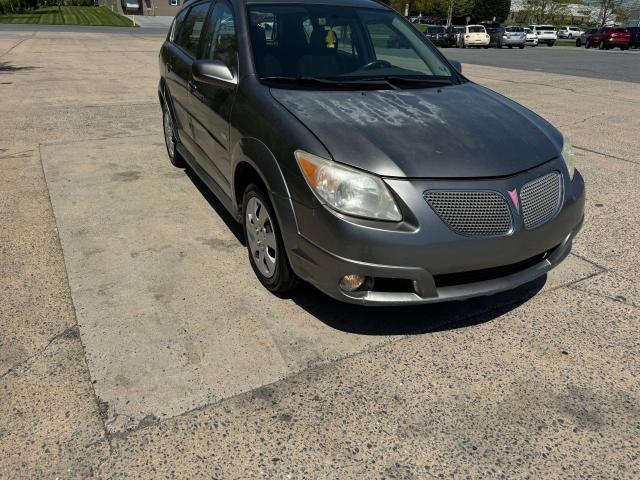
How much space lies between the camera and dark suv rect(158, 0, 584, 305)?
241 centimetres

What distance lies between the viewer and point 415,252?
238cm

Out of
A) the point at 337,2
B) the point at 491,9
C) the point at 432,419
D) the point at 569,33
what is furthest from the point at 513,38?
the point at 491,9

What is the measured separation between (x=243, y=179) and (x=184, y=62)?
1773mm

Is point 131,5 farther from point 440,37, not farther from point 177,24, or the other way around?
point 177,24

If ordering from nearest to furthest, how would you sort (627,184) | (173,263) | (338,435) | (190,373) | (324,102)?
(338,435) < (190,373) < (324,102) < (173,263) < (627,184)

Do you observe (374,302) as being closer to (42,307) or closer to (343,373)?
(343,373)

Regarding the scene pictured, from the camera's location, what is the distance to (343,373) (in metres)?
2.54

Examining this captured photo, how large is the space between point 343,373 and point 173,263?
158 centimetres

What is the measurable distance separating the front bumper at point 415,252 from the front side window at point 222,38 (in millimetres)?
1450

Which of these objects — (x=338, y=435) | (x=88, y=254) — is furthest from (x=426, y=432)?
(x=88, y=254)

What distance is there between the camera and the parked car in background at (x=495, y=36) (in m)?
34.2

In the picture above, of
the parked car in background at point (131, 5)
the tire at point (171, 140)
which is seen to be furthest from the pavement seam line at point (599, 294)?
the parked car in background at point (131, 5)

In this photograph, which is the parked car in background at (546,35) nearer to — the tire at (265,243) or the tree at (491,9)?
the tree at (491,9)

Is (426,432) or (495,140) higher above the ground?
(495,140)
